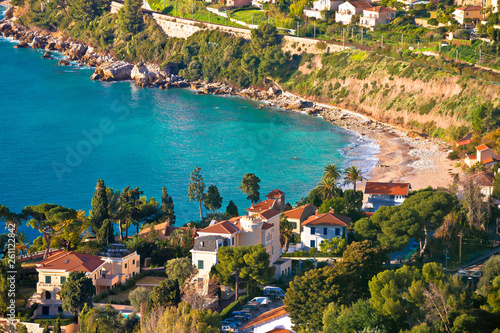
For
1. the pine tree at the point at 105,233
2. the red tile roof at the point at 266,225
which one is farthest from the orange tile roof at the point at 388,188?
the pine tree at the point at 105,233

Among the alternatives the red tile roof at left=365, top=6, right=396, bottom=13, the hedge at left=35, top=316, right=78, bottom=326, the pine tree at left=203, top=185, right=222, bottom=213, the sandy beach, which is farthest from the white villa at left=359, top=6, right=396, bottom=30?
the hedge at left=35, top=316, right=78, bottom=326

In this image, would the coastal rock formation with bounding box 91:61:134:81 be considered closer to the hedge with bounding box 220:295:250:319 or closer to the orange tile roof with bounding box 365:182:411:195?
the orange tile roof with bounding box 365:182:411:195

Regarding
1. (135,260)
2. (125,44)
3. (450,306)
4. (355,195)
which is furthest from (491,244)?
(125,44)

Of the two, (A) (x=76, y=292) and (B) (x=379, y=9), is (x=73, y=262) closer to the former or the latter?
(A) (x=76, y=292)

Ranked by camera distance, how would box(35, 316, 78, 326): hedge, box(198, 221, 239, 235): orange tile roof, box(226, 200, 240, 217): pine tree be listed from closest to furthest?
1. box(35, 316, 78, 326): hedge
2. box(198, 221, 239, 235): orange tile roof
3. box(226, 200, 240, 217): pine tree

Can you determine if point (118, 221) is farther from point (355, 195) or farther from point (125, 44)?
point (125, 44)

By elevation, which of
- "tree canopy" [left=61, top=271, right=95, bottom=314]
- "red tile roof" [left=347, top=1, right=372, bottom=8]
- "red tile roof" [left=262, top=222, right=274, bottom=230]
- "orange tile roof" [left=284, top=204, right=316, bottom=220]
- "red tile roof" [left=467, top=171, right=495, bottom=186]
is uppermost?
"red tile roof" [left=347, top=1, right=372, bottom=8]
